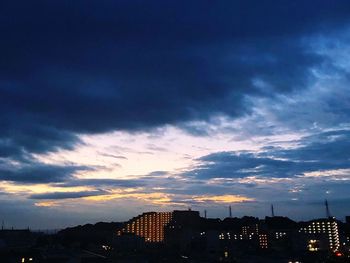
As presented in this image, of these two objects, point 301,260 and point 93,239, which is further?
point 93,239

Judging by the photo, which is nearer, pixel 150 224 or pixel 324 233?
pixel 324 233

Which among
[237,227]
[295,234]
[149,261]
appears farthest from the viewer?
[237,227]

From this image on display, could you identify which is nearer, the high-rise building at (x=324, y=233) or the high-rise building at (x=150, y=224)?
the high-rise building at (x=324, y=233)

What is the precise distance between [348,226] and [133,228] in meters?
85.9

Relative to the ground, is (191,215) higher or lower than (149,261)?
higher

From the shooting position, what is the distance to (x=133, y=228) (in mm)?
159625

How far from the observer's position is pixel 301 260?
74188mm

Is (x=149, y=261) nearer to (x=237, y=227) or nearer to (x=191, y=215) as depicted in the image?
(x=191, y=215)

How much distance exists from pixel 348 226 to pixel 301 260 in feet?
307

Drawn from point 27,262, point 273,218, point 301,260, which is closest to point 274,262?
point 301,260

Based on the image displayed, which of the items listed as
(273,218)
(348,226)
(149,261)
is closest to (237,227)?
(273,218)

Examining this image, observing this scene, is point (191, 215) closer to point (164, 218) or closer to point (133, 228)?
point (164, 218)

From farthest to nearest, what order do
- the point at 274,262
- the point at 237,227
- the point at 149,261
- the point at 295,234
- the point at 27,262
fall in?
1. the point at 237,227
2. the point at 295,234
3. the point at 274,262
4. the point at 149,261
5. the point at 27,262

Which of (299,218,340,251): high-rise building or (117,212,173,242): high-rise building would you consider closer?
(299,218,340,251): high-rise building
